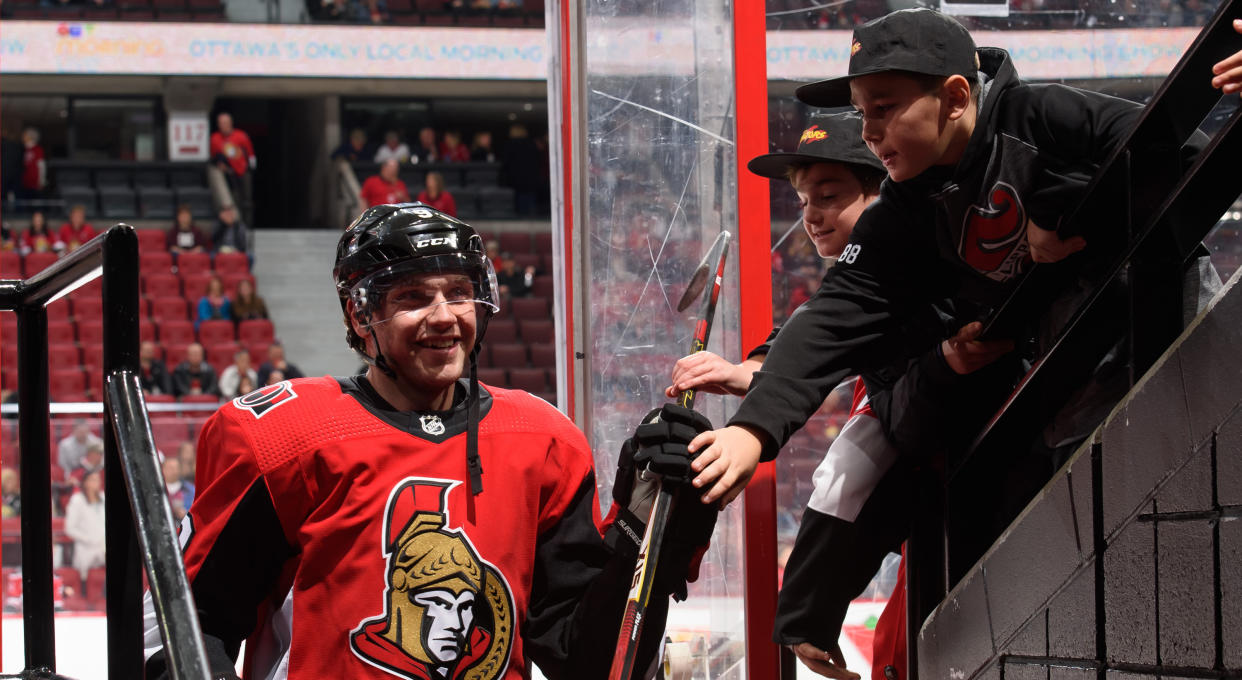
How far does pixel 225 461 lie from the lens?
1.73m

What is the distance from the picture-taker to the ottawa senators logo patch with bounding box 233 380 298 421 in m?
1.76

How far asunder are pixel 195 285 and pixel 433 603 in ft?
37.8

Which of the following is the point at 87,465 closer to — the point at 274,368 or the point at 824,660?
the point at 274,368

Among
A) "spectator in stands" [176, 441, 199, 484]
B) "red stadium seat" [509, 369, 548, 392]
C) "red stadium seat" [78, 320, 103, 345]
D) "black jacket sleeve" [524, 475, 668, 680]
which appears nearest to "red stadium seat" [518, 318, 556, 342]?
"red stadium seat" [509, 369, 548, 392]

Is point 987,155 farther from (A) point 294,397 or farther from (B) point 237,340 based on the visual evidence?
(B) point 237,340

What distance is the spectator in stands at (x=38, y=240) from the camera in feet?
39.9

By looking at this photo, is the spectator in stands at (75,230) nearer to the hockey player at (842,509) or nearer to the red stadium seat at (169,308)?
the red stadium seat at (169,308)

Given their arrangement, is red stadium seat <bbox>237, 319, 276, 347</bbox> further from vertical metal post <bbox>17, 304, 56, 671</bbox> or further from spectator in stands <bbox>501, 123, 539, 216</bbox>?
vertical metal post <bbox>17, 304, 56, 671</bbox>

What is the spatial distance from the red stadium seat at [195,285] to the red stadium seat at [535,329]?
119 inches

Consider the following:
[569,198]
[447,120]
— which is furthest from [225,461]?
[447,120]

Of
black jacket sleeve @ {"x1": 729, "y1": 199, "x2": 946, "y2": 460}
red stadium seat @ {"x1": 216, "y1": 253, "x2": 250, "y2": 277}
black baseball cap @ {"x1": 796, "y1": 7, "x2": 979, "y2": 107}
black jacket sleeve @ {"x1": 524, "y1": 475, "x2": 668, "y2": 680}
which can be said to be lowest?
red stadium seat @ {"x1": 216, "y1": 253, "x2": 250, "y2": 277}

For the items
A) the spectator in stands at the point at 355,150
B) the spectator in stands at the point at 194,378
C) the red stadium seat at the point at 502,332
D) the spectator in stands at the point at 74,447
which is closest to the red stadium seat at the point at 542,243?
the red stadium seat at the point at 502,332

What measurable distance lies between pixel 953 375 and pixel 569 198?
123cm

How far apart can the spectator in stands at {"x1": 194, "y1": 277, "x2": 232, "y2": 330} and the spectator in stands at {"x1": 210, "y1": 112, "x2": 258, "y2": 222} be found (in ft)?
6.90
